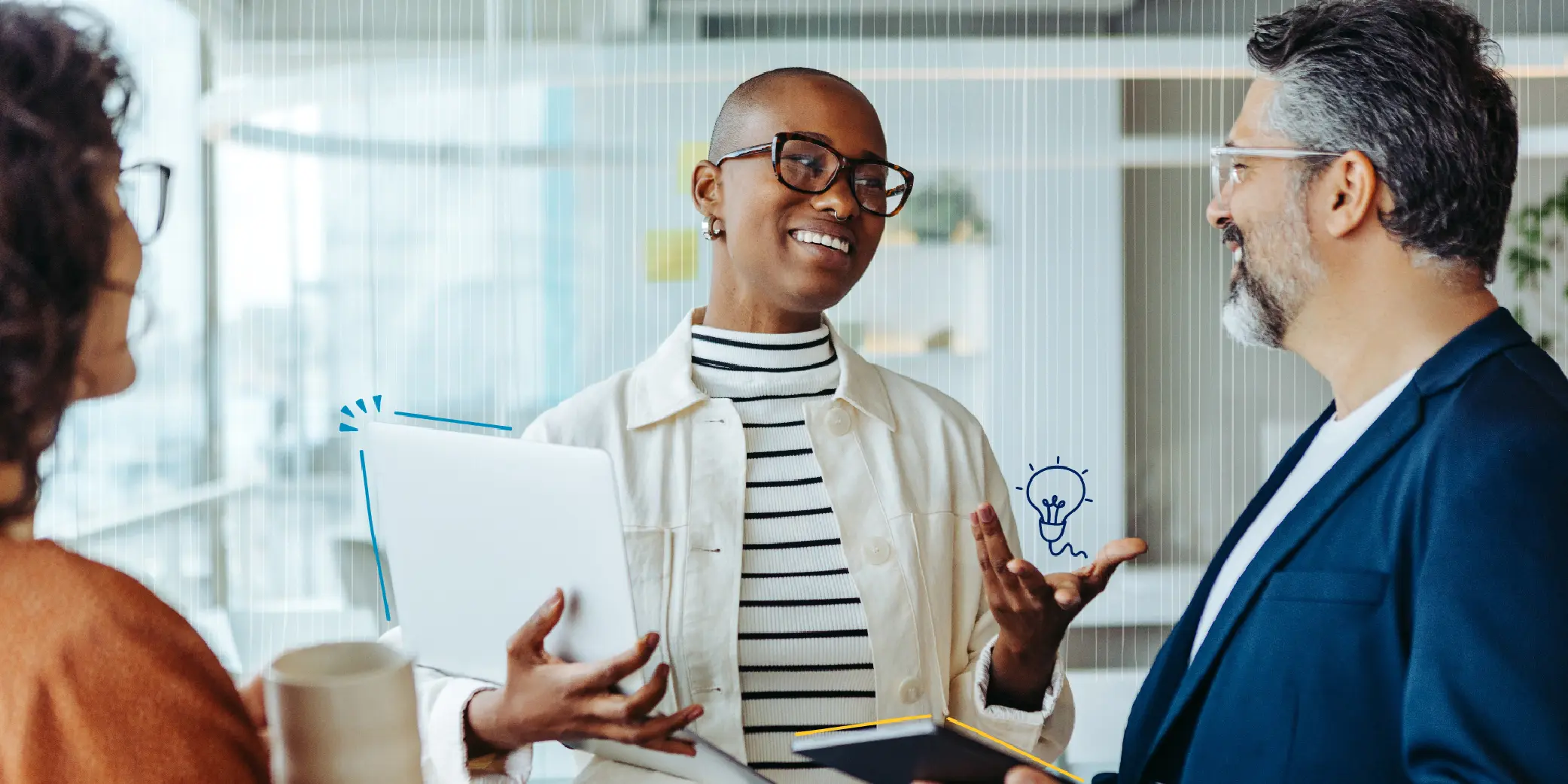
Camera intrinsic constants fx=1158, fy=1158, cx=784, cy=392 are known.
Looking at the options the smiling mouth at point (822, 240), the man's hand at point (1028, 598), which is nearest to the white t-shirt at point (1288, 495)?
the man's hand at point (1028, 598)

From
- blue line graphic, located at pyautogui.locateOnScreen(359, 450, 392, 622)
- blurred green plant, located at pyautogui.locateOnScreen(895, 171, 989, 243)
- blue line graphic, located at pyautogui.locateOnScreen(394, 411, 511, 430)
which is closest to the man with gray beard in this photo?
blurred green plant, located at pyautogui.locateOnScreen(895, 171, 989, 243)

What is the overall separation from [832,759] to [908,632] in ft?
1.34

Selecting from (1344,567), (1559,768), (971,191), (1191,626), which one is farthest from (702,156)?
(1559,768)

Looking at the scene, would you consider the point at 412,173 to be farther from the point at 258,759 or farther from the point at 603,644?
the point at 258,759

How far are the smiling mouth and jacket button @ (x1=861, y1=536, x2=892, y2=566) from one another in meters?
0.43

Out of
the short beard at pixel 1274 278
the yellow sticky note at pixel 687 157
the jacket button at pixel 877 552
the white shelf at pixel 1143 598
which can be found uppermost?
the yellow sticky note at pixel 687 157

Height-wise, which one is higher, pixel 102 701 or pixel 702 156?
pixel 702 156

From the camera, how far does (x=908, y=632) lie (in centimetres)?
167

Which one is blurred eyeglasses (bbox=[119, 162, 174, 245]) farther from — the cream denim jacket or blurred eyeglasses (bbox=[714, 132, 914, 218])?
blurred eyeglasses (bbox=[714, 132, 914, 218])

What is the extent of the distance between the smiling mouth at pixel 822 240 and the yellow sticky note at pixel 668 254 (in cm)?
144

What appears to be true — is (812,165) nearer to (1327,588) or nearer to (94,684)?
(1327,588)

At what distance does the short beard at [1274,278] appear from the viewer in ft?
4.61

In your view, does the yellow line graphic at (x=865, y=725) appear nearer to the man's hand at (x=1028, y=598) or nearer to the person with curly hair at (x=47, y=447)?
the man's hand at (x=1028, y=598)

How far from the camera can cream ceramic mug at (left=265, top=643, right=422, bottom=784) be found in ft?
2.17
